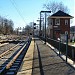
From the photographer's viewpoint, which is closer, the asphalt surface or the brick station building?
the asphalt surface

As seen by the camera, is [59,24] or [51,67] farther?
[59,24]

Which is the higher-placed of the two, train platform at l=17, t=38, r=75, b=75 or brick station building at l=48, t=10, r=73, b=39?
brick station building at l=48, t=10, r=73, b=39

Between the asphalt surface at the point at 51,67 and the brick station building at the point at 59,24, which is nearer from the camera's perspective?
the asphalt surface at the point at 51,67

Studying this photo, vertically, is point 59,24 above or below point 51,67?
above

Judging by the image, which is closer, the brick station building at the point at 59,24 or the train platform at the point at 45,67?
the train platform at the point at 45,67

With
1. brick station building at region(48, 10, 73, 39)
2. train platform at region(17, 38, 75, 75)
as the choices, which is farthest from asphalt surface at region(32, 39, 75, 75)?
brick station building at region(48, 10, 73, 39)

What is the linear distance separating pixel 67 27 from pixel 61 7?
27.2 m

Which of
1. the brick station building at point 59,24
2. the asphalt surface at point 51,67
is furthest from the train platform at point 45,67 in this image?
the brick station building at point 59,24

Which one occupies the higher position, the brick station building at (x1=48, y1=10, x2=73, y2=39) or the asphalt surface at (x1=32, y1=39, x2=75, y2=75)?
the brick station building at (x1=48, y1=10, x2=73, y2=39)

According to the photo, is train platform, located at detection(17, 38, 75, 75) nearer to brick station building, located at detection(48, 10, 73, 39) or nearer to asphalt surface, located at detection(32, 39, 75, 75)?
asphalt surface, located at detection(32, 39, 75, 75)

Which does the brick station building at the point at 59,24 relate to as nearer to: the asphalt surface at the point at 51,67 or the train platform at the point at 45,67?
the train platform at the point at 45,67

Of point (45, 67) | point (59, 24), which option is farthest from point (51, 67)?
point (59, 24)

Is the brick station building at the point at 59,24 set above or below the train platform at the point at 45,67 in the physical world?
above

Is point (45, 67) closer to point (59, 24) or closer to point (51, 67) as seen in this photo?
point (51, 67)
